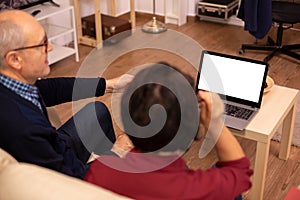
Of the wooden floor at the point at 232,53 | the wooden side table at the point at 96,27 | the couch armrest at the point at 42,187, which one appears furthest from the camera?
the wooden side table at the point at 96,27

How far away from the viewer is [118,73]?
3678 millimetres

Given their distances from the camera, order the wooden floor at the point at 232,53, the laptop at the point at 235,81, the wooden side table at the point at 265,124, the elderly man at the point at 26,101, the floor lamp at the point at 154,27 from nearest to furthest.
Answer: the elderly man at the point at 26,101, the wooden side table at the point at 265,124, the laptop at the point at 235,81, the wooden floor at the point at 232,53, the floor lamp at the point at 154,27

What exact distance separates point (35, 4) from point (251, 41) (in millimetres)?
1915

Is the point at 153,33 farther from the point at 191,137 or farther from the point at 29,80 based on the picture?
the point at 191,137

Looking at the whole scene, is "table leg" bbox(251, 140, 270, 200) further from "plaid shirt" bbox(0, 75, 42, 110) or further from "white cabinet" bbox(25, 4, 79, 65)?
"white cabinet" bbox(25, 4, 79, 65)

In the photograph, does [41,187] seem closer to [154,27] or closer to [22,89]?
[22,89]

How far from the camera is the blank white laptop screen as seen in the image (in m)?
2.18

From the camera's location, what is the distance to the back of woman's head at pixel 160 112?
1163mm

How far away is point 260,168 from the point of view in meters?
2.08

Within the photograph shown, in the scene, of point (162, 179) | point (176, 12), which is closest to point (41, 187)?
point (162, 179)

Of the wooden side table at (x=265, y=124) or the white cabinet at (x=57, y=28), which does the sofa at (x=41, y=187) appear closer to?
the wooden side table at (x=265, y=124)

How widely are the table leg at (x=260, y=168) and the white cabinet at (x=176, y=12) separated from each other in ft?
9.16

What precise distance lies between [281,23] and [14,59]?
2.61 m

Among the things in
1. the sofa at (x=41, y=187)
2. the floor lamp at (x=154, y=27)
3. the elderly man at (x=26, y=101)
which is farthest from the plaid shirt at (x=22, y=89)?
the floor lamp at (x=154, y=27)
